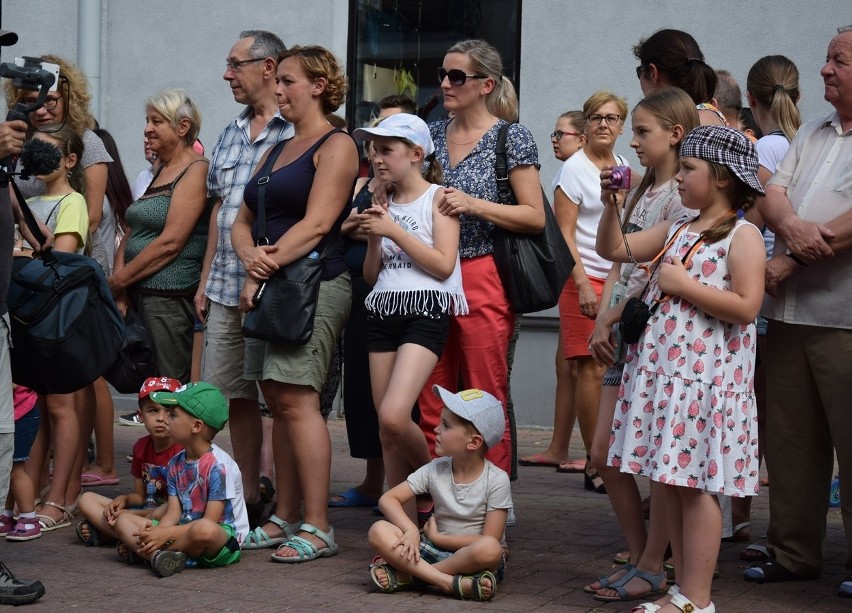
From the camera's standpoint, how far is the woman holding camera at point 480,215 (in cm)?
573

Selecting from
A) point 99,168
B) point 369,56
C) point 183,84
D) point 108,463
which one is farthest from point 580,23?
point 108,463

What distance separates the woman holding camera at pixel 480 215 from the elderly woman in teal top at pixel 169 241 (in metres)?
1.61

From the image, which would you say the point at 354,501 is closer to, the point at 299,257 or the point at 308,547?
the point at 308,547

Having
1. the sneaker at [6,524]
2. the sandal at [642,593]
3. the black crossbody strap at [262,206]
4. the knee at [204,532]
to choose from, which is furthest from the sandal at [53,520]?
the sandal at [642,593]

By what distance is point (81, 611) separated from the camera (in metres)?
4.87

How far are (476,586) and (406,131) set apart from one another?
1.95m

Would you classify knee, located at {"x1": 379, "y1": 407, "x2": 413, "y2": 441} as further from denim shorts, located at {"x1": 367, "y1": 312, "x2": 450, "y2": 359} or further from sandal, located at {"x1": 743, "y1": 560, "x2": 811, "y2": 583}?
sandal, located at {"x1": 743, "y1": 560, "x2": 811, "y2": 583}

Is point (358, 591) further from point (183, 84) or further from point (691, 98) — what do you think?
point (183, 84)

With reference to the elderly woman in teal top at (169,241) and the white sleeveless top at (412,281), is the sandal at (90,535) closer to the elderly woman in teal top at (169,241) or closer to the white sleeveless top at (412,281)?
the elderly woman in teal top at (169,241)

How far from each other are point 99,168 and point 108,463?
1758 millimetres

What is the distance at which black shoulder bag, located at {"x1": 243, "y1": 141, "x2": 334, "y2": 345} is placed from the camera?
5.63 metres

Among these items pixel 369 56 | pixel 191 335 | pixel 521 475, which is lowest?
pixel 521 475

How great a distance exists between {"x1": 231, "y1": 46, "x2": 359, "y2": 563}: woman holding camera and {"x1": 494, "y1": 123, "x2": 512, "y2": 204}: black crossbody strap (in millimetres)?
651

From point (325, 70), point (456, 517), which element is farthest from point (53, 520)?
point (325, 70)
